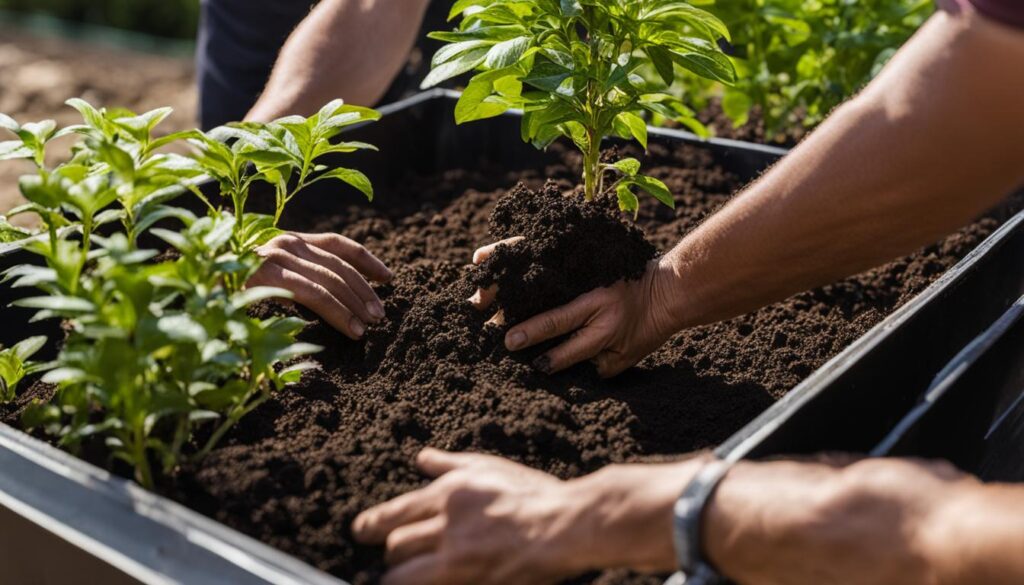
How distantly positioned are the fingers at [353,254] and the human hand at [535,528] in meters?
0.81

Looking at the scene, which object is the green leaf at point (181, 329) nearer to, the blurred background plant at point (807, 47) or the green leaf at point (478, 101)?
the green leaf at point (478, 101)

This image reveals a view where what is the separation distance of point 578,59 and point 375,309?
60 cm

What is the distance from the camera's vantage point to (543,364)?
5.88 ft

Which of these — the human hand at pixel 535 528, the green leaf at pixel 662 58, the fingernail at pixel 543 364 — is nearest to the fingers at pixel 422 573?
the human hand at pixel 535 528

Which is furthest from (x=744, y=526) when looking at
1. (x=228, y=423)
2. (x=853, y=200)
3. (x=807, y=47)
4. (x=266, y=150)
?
(x=807, y=47)

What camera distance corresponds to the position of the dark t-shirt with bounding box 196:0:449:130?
358cm

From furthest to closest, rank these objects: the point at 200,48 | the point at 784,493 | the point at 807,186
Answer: the point at 200,48
the point at 807,186
the point at 784,493

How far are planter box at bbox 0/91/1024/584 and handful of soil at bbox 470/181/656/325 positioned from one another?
428 millimetres

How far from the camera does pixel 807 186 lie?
1599mm

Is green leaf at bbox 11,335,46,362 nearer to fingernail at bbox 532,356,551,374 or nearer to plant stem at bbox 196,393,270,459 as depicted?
plant stem at bbox 196,393,270,459

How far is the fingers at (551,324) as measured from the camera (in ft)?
5.89

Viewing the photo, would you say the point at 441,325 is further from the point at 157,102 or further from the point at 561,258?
the point at 157,102

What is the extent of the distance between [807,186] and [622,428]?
1.53 feet

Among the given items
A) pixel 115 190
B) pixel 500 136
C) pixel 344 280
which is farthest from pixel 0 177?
pixel 115 190
